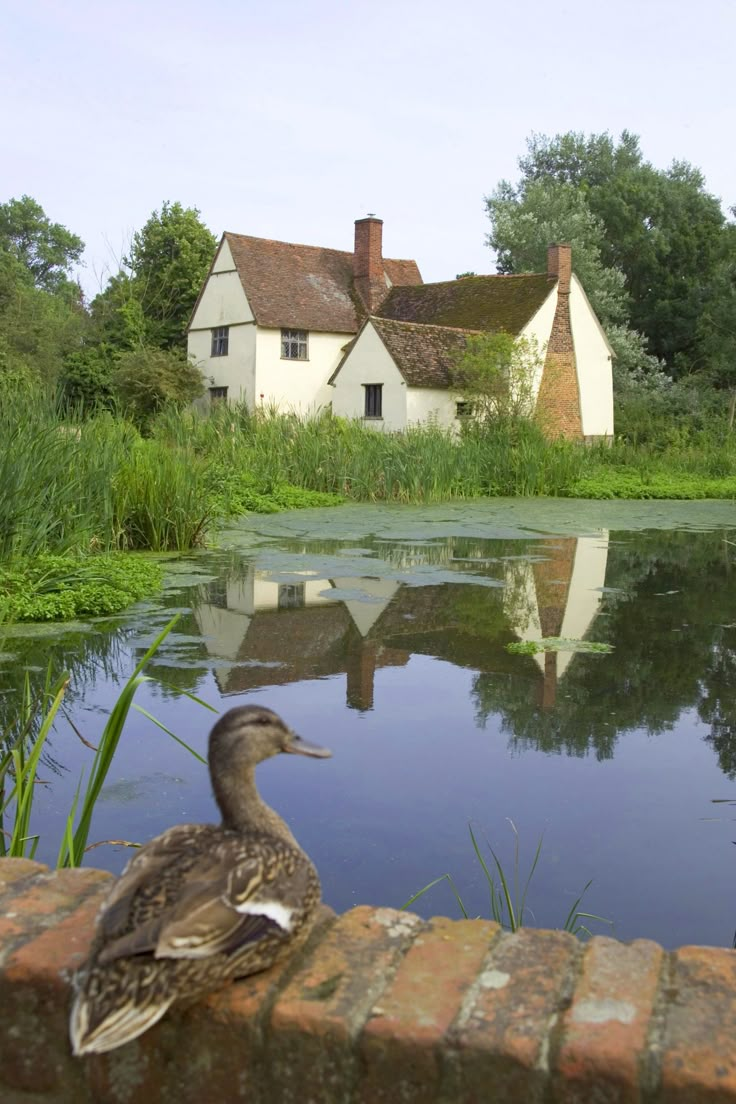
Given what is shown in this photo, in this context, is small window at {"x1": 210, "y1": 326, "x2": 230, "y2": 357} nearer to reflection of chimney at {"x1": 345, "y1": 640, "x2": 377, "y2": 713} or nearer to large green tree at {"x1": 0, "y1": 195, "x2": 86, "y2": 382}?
large green tree at {"x1": 0, "y1": 195, "x2": 86, "y2": 382}

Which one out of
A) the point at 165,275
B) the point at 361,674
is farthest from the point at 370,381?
the point at 361,674

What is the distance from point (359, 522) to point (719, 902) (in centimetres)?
1321

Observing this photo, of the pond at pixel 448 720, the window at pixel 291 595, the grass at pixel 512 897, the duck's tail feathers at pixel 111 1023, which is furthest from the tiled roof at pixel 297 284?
the duck's tail feathers at pixel 111 1023

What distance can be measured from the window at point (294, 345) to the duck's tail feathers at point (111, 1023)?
38432 mm

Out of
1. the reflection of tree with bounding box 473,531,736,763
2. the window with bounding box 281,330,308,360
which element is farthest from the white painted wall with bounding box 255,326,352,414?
the reflection of tree with bounding box 473,531,736,763

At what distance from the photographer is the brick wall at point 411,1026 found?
5.59 ft

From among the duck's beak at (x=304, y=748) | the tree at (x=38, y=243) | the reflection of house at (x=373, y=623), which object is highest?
the tree at (x=38, y=243)

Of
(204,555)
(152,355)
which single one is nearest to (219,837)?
(204,555)

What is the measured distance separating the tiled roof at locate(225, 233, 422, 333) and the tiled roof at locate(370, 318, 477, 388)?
571 cm

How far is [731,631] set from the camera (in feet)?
29.0

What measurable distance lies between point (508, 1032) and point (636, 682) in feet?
18.3

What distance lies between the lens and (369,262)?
42.1 metres

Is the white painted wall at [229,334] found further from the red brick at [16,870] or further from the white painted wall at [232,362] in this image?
the red brick at [16,870]

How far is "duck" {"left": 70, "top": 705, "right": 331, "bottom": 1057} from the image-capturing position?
174 centimetres
